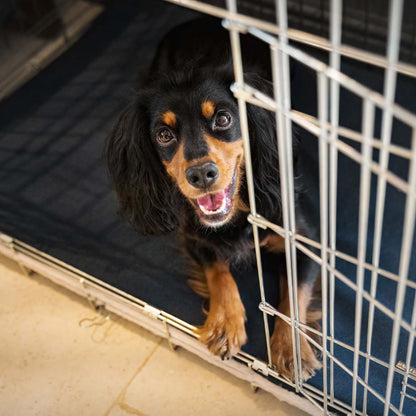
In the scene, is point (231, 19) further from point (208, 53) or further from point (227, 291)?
point (208, 53)

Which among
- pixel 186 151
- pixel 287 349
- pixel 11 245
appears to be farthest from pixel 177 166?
pixel 11 245

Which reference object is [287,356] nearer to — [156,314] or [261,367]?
[261,367]

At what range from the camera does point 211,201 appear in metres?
1.41

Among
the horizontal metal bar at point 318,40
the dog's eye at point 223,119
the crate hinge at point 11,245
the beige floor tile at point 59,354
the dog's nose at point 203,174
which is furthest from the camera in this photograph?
the crate hinge at point 11,245

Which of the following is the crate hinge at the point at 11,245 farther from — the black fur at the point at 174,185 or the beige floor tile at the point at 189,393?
the beige floor tile at the point at 189,393

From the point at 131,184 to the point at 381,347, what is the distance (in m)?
0.80

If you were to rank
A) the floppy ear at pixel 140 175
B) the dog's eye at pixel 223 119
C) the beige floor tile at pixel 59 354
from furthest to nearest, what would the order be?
the beige floor tile at pixel 59 354 < the floppy ear at pixel 140 175 < the dog's eye at pixel 223 119

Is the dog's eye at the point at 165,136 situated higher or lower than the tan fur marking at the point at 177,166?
higher

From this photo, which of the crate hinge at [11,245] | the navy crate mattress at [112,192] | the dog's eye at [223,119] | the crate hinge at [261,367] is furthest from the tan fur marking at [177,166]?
the crate hinge at [11,245]

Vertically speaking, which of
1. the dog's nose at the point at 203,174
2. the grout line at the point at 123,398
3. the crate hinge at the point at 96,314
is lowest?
the grout line at the point at 123,398

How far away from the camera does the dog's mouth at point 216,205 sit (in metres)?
Result: 1.39

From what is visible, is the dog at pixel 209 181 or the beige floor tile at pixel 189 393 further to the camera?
the beige floor tile at pixel 189 393

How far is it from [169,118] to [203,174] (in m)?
0.22

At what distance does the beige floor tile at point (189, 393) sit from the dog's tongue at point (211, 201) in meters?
0.51
